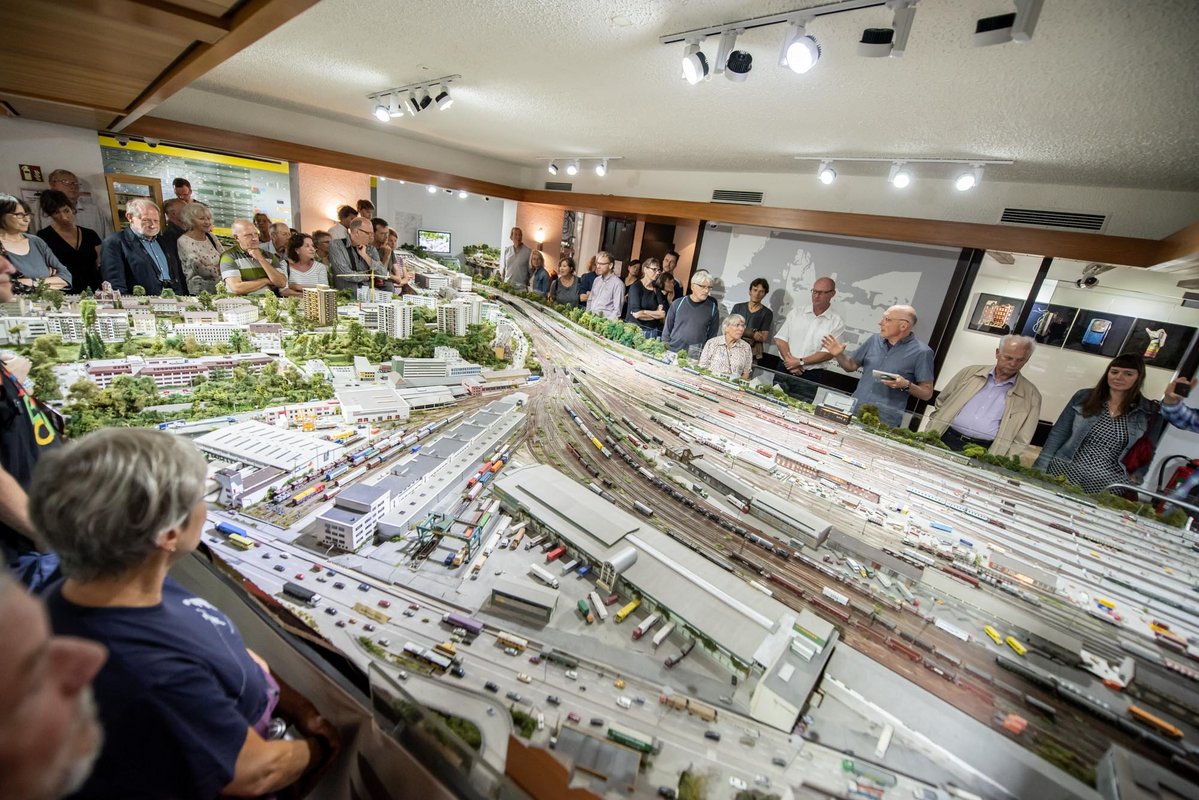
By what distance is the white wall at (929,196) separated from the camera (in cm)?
410

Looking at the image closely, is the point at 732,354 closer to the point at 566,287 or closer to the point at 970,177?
the point at 970,177

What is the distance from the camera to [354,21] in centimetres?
304

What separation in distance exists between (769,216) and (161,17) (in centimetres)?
622

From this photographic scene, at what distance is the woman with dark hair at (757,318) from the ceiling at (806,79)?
181 cm

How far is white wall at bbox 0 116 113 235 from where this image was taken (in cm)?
526

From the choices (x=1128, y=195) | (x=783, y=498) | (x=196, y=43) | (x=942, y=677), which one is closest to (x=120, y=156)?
(x=196, y=43)

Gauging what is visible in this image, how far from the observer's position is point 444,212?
8.20 m

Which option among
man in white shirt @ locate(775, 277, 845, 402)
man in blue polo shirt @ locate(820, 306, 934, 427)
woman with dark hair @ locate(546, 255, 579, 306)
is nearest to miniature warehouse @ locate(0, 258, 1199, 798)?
man in blue polo shirt @ locate(820, 306, 934, 427)

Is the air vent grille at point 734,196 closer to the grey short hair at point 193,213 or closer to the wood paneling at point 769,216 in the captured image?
the wood paneling at point 769,216

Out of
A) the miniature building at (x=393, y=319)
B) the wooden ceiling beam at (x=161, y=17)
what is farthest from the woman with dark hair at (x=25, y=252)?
the wooden ceiling beam at (x=161, y=17)

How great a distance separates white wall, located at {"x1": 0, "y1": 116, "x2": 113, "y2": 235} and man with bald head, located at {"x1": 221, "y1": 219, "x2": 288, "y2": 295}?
2.74 metres

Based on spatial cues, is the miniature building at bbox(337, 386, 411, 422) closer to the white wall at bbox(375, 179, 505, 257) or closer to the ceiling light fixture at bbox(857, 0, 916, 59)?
the ceiling light fixture at bbox(857, 0, 916, 59)

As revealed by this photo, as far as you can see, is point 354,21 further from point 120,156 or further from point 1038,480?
point 1038,480

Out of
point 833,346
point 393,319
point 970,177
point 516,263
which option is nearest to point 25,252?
point 393,319
